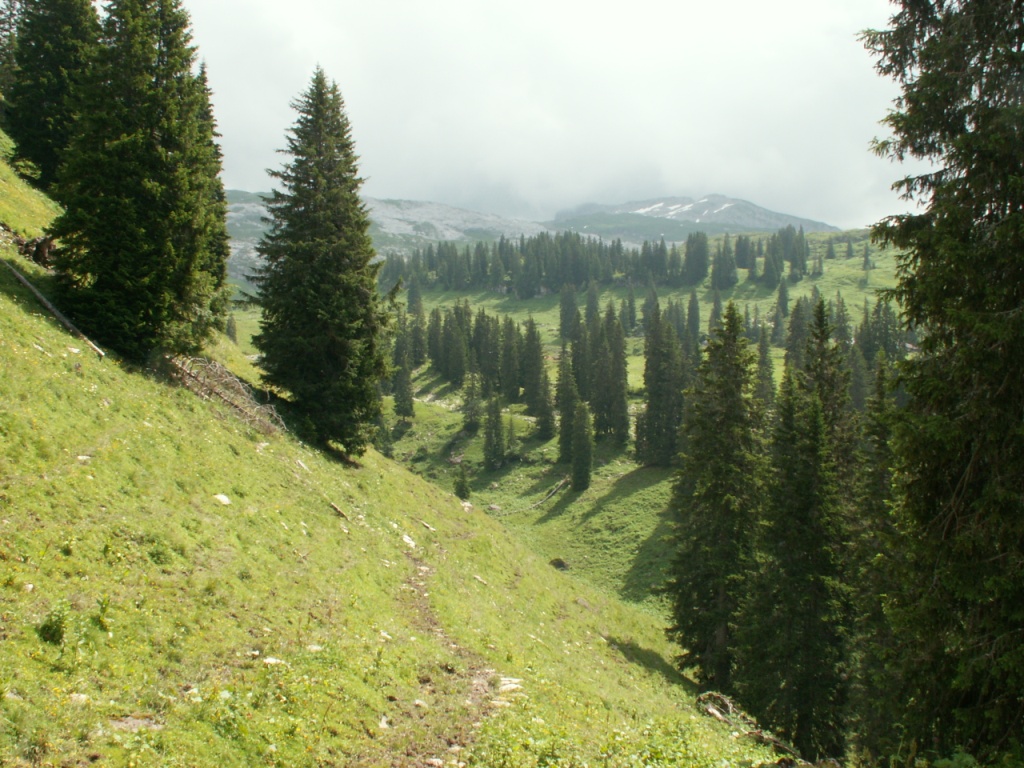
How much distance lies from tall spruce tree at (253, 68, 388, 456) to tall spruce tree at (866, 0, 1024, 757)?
2180cm

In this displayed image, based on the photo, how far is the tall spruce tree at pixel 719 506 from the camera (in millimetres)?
27172

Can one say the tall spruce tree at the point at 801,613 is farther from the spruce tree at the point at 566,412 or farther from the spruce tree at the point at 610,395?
the spruce tree at the point at 610,395

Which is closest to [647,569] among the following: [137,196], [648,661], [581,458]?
[581,458]

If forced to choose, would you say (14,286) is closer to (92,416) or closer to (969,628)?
(92,416)

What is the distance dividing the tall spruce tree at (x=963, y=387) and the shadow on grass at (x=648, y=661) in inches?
628

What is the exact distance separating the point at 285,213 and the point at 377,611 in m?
20.2

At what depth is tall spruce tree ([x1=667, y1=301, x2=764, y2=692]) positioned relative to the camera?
89.1ft

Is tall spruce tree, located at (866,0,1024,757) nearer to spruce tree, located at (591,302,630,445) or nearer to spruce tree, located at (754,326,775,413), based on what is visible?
spruce tree, located at (754,326,775,413)

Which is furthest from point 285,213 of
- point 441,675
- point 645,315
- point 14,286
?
point 645,315

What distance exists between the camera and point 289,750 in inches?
334

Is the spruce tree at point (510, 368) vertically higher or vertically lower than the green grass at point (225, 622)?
lower

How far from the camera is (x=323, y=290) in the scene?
26875 millimetres

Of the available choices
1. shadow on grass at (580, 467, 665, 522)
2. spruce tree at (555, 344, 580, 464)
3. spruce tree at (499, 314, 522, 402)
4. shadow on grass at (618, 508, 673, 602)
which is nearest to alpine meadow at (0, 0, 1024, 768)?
shadow on grass at (618, 508, 673, 602)

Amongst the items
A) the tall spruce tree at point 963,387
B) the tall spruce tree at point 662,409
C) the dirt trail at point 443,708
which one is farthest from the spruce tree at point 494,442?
the tall spruce tree at point 963,387
